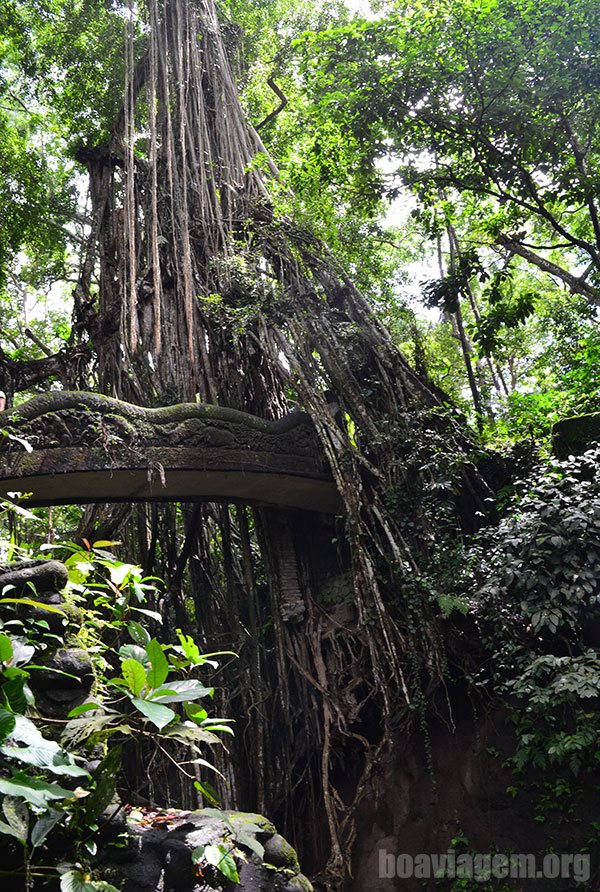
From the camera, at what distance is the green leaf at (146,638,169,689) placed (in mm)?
2020

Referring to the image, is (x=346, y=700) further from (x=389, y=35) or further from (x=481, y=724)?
(x=389, y=35)

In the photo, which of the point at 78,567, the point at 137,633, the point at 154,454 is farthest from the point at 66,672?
the point at 154,454

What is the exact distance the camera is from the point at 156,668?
79.7 inches

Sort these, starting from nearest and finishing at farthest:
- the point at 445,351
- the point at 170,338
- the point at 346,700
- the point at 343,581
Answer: the point at 346,700 < the point at 343,581 < the point at 170,338 < the point at 445,351

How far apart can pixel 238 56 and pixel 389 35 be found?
10.8ft

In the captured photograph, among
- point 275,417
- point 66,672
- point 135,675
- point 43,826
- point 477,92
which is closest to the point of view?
point 43,826

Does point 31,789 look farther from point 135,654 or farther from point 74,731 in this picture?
point 135,654

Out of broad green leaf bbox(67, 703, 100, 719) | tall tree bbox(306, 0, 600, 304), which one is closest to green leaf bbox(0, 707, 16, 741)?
broad green leaf bbox(67, 703, 100, 719)

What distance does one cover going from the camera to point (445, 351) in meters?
10.7

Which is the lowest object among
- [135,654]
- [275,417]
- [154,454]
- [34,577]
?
[135,654]

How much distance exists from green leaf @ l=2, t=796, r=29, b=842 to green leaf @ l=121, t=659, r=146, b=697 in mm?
368

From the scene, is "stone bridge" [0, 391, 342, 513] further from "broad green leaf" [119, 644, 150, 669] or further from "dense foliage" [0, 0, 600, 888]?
"broad green leaf" [119, 644, 150, 669]

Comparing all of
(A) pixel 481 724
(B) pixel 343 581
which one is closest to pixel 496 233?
(B) pixel 343 581

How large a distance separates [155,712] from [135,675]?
0.13m
